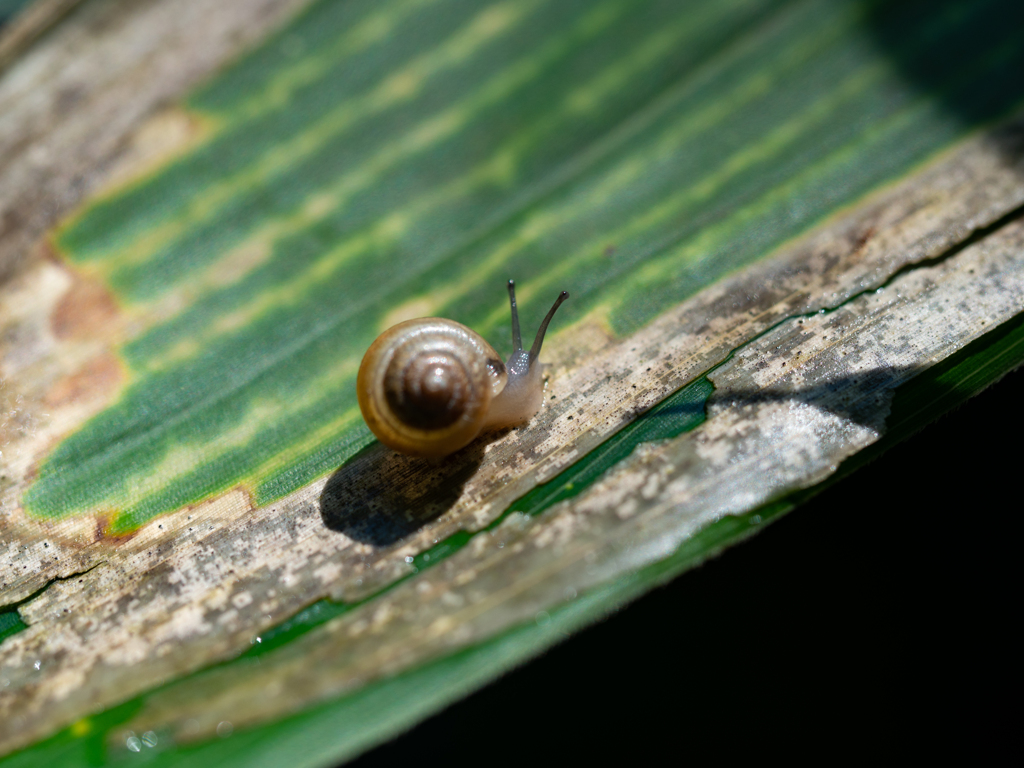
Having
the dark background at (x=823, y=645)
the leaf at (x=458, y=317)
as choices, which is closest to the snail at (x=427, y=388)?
the leaf at (x=458, y=317)

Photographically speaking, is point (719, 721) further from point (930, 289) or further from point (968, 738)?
point (930, 289)

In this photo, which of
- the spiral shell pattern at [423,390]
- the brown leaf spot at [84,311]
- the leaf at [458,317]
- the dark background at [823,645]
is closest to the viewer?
the leaf at [458,317]

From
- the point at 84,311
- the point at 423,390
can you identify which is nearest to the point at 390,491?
the point at 423,390

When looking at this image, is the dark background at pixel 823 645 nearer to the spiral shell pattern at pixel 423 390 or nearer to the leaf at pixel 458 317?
the leaf at pixel 458 317

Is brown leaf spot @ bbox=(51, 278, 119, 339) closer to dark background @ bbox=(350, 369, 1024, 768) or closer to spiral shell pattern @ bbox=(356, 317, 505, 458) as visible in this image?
spiral shell pattern @ bbox=(356, 317, 505, 458)

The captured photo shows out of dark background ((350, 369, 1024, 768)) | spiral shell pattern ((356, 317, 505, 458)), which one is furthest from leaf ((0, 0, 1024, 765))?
dark background ((350, 369, 1024, 768))

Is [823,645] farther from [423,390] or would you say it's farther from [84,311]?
[84,311]

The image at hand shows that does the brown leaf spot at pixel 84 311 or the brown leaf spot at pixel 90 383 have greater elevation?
the brown leaf spot at pixel 84 311
